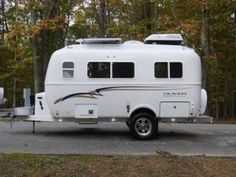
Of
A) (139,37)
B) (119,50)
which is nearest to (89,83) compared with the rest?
(119,50)

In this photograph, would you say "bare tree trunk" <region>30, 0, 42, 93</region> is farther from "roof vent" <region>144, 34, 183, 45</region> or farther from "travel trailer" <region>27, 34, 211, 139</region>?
"travel trailer" <region>27, 34, 211, 139</region>

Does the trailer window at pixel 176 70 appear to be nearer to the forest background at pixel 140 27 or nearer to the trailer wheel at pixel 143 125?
the trailer wheel at pixel 143 125

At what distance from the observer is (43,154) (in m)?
12.6

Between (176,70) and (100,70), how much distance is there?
2333mm

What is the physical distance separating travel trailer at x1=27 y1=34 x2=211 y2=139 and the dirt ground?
3649 millimetres

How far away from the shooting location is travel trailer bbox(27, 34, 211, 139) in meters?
15.7

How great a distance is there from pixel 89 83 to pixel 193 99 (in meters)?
3.23

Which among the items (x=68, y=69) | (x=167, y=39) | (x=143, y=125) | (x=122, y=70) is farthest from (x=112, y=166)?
(x=167, y=39)

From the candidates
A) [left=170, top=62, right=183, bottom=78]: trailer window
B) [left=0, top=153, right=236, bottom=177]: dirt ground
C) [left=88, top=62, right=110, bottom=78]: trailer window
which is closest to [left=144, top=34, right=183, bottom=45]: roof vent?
[left=170, top=62, right=183, bottom=78]: trailer window

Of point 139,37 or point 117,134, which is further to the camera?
point 139,37

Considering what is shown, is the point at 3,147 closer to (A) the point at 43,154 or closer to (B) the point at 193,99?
(A) the point at 43,154

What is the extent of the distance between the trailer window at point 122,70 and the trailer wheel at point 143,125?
1.28 m

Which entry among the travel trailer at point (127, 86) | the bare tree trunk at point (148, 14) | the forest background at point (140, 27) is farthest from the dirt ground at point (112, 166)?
the bare tree trunk at point (148, 14)

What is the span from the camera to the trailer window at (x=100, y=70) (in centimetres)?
1577
